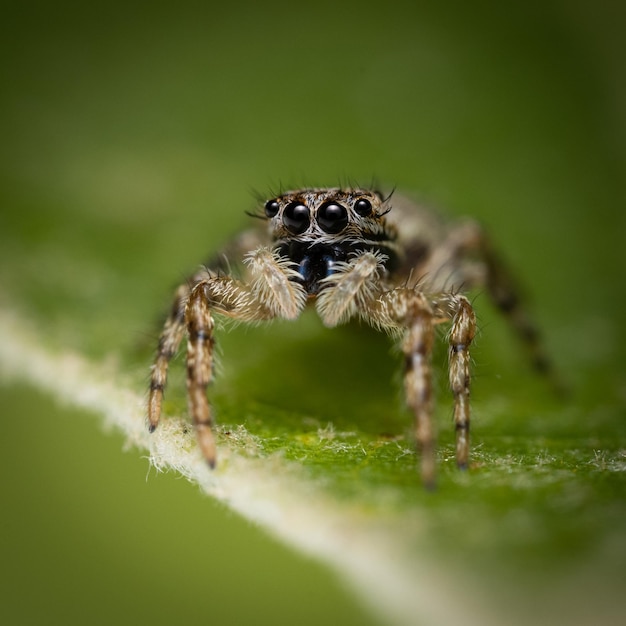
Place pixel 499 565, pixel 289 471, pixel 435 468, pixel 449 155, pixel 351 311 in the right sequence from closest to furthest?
pixel 289 471
pixel 435 468
pixel 499 565
pixel 351 311
pixel 449 155

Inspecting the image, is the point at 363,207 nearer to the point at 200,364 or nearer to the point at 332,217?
the point at 332,217

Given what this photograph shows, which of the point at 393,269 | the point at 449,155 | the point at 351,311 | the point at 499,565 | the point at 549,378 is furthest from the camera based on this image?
the point at 449,155

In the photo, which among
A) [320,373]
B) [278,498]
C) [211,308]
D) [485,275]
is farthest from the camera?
[485,275]

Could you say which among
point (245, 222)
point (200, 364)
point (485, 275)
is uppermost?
point (245, 222)

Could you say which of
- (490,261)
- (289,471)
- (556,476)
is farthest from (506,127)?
(289,471)

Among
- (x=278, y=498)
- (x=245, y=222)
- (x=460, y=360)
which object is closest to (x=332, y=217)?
(x=460, y=360)

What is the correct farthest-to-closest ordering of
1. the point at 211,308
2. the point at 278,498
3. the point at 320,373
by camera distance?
the point at 320,373 < the point at 211,308 < the point at 278,498

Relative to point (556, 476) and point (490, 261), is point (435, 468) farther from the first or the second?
point (490, 261)

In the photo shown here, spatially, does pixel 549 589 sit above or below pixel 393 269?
below
